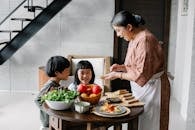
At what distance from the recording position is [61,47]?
208 inches

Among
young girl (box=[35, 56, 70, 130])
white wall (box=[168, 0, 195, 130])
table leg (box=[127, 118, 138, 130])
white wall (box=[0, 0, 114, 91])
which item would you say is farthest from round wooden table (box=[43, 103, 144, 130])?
white wall (box=[0, 0, 114, 91])

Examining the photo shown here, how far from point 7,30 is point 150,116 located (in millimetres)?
3534

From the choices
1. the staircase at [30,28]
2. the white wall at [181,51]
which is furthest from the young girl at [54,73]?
the staircase at [30,28]

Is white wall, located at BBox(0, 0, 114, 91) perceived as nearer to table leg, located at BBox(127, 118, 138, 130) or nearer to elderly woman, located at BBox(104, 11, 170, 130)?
elderly woman, located at BBox(104, 11, 170, 130)

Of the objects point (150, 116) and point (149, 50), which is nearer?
point (149, 50)

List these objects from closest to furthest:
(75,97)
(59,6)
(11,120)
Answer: (75,97)
(11,120)
(59,6)

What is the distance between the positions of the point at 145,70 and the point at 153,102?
309mm

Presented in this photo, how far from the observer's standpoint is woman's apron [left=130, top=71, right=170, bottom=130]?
2.36 meters

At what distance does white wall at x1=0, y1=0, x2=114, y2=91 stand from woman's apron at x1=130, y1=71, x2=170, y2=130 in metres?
2.92

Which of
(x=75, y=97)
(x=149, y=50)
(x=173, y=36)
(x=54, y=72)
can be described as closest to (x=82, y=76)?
(x=54, y=72)

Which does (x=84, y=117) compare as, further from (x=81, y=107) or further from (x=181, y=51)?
(x=181, y=51)

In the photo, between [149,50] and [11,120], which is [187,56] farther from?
[11,120]

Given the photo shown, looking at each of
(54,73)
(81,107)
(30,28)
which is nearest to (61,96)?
(81,107)

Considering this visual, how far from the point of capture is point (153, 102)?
7.84ft
